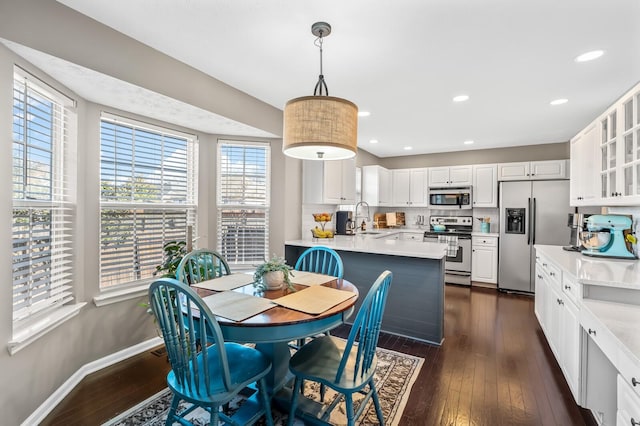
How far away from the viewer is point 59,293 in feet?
7.30

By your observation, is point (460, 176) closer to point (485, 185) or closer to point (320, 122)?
point (485, 185)

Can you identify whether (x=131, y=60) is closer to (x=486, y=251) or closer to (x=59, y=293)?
(x=59, y=293)

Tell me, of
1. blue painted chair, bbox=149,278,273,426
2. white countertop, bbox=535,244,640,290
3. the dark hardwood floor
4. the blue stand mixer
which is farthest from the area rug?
the blue stand mixer

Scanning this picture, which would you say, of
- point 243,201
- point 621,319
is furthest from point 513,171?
point 243,201

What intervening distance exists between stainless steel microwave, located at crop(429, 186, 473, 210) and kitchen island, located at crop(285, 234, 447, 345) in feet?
8.33

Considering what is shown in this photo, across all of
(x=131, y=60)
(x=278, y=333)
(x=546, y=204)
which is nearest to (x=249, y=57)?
(x=131, y=60)

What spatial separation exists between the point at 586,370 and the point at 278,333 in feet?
6.67

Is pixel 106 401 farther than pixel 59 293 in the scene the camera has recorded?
No

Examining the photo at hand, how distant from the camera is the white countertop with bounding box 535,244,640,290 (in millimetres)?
1881

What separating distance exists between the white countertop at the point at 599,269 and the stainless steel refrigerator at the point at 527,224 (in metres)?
1.96

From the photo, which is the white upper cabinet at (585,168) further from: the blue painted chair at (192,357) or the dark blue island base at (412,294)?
the blue painted chair at (192,357)

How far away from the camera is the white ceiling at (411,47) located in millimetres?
1788

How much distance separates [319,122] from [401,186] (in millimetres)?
4883

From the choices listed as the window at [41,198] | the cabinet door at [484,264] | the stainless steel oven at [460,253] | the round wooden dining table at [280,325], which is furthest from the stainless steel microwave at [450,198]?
the window at [41,198]
